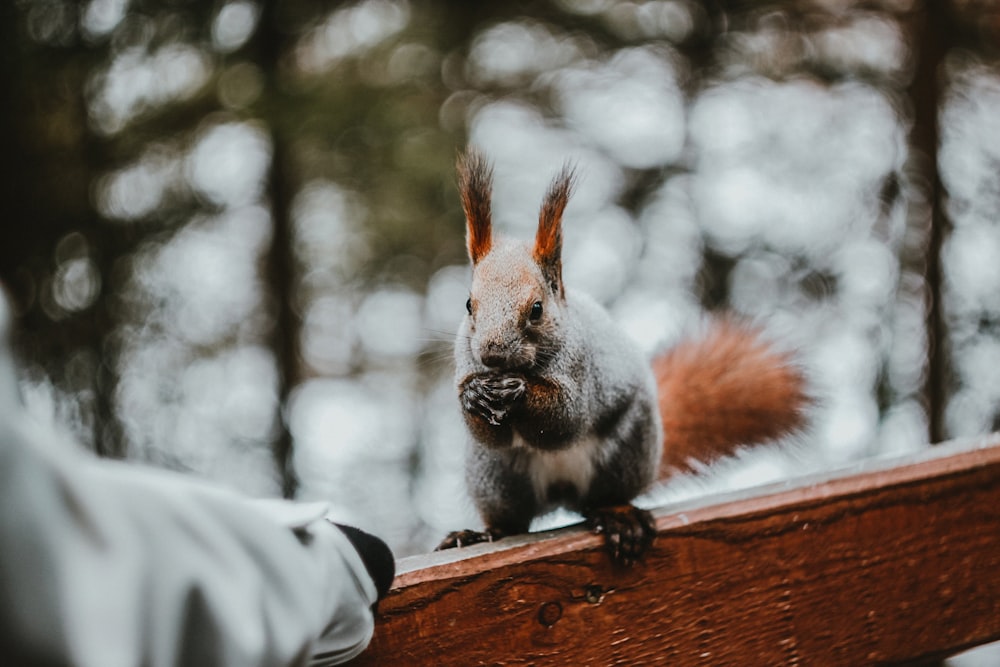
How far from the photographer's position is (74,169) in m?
2.56

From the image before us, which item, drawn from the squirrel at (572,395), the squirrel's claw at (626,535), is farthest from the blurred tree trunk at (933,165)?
the squirrel's claw at (626,535)

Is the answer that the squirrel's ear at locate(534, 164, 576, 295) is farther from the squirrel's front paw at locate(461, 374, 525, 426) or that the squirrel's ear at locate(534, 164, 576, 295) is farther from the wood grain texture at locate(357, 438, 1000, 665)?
the wood grain texture at locate(357, 438, 1000, 665)

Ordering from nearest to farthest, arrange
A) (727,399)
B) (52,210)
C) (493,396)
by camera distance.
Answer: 1. (493,396)
2. (727,399)
3. (52,210)

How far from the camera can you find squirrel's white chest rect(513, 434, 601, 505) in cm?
A: 134

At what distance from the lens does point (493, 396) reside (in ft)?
3.63

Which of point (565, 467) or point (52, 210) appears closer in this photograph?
point (565, 467)

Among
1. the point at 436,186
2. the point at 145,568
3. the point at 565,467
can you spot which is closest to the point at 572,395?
the point at 565,467

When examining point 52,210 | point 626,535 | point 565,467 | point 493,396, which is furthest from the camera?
point 52,210

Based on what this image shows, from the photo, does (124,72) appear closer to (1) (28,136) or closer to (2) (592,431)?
(1) (28,136)

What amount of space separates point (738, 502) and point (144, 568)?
74 cm

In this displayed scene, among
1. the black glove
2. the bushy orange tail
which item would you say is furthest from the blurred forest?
the black glove

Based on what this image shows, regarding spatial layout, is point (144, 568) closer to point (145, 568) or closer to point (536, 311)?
point (145, 568)

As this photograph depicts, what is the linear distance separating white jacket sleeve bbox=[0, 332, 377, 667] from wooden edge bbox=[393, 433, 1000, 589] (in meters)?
0.24

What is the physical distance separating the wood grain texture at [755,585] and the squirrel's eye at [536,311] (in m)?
0.31
